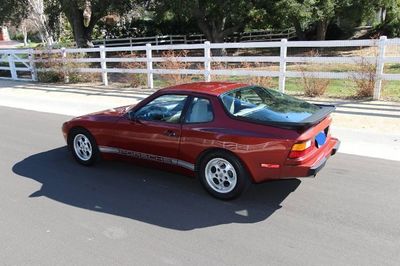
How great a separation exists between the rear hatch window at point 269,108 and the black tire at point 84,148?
2288 millimetres

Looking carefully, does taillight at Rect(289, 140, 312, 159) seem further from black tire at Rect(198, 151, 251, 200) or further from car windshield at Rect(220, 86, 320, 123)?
black tire at Rect(198, 151, 251, 200)

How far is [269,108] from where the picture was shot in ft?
17.2

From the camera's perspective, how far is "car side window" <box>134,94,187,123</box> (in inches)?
218

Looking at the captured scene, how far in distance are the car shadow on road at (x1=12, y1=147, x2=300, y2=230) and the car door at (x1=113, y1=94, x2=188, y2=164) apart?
0.40 metres

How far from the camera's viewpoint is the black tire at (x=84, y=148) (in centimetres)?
644

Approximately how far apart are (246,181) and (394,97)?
7.55m

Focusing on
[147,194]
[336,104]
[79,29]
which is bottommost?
[147,194]

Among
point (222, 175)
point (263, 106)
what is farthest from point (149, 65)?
point (222, 175)

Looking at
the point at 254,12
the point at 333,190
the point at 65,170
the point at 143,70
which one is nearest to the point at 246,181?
the point at 333,190

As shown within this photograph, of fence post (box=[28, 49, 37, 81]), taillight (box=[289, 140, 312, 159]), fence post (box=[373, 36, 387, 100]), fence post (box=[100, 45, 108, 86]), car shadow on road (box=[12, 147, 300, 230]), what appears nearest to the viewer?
taillight (box=[289, 140, 312, 159])

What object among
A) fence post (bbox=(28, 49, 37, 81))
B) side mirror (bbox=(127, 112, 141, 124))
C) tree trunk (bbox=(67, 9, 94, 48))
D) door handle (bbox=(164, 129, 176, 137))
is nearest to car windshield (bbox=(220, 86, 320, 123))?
door handle (bbox=(164, 129, 176, 137))

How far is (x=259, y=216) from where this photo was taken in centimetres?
469

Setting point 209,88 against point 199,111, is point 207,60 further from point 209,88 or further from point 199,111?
point 199,111

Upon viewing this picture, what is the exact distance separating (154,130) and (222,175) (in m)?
1.14
